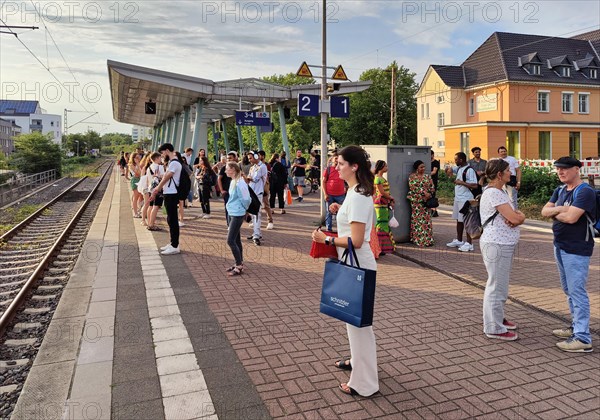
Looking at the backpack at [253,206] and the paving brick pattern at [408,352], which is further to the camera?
the backpack at [253,206]

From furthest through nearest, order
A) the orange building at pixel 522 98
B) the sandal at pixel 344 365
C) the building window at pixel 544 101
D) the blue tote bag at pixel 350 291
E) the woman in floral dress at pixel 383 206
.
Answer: the building window at pixel 544 101
the orange building at pixel 522 98
the woman in floral dress at pixel 383 206
the sandal at pixel 344 365
the blue tote bag at pixel 350 291

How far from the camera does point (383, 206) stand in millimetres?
9008

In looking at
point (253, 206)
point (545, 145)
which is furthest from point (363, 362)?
point (545, 145)

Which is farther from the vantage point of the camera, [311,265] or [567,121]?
[567,121]

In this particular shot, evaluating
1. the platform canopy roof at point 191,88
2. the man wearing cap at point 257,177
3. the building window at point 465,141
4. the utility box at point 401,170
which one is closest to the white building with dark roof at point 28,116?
the building window at point 465,141

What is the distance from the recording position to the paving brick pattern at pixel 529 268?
6312mm

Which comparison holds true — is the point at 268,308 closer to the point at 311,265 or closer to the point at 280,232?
the point at 311,265

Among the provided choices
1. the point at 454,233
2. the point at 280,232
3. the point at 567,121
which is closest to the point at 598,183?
the point at 454,233

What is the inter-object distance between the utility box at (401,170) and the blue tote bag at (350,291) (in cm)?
612

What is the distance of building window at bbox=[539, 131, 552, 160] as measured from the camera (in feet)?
134

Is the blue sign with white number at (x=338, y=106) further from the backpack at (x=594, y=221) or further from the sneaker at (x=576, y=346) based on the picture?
the sneaker at (x=576, y=346)

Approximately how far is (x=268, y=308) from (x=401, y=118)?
59354 millimetres

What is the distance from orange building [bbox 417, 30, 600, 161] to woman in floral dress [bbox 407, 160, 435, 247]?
30248 millimetres

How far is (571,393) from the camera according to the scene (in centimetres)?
387
